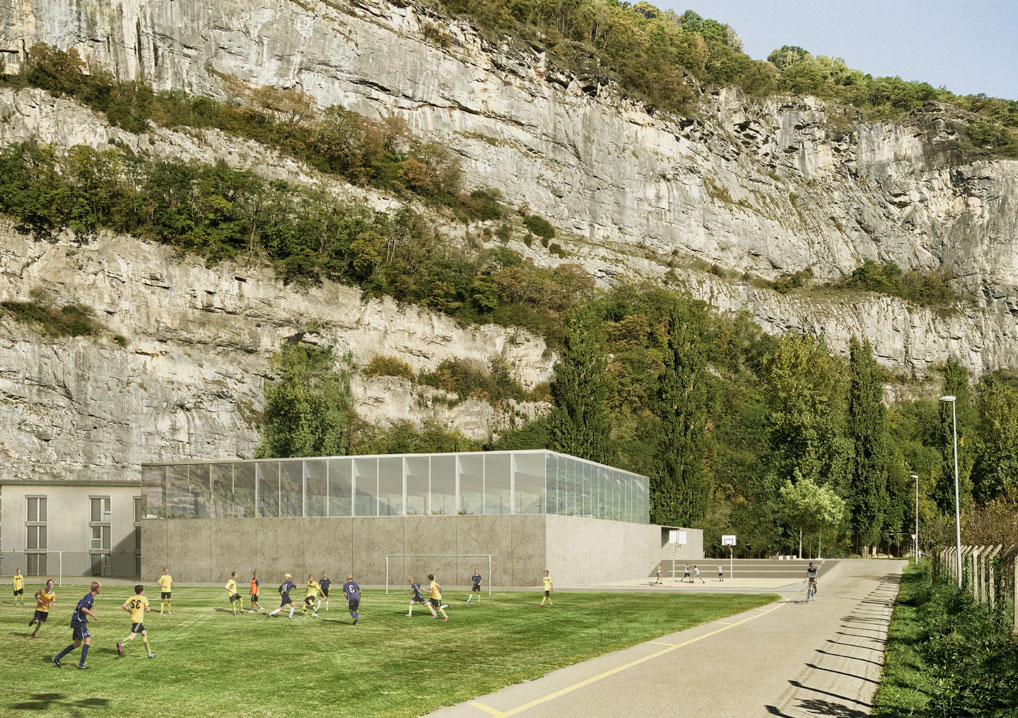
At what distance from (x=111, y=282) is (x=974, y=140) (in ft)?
438

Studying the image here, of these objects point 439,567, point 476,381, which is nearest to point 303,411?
point 476,381

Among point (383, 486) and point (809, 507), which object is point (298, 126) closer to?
point (383, 486)

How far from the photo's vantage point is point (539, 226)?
118 m

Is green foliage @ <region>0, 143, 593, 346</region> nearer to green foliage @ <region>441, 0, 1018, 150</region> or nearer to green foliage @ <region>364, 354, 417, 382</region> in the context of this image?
green foliage @ <region>364, 354, 417, 382</region>

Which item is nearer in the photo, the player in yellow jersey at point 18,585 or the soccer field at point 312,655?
the soccer field at point 312,655

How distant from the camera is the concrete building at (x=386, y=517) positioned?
163 feet

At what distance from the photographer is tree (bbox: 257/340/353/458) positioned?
245 ft

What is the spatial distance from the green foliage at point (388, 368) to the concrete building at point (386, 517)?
98.3 ft

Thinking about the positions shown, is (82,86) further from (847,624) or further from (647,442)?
(847,624)

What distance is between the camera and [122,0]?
9369cm

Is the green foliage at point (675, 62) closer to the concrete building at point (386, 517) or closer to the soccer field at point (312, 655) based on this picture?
the concrete building at point (386, 517)

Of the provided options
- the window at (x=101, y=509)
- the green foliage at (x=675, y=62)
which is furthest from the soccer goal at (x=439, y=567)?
the green foliage at (x=675, y=62)

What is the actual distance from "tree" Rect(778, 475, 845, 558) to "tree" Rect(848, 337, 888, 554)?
29.6ft

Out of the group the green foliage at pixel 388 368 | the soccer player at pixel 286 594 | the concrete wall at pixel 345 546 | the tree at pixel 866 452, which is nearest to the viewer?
the soccer player at pixel 286 594
